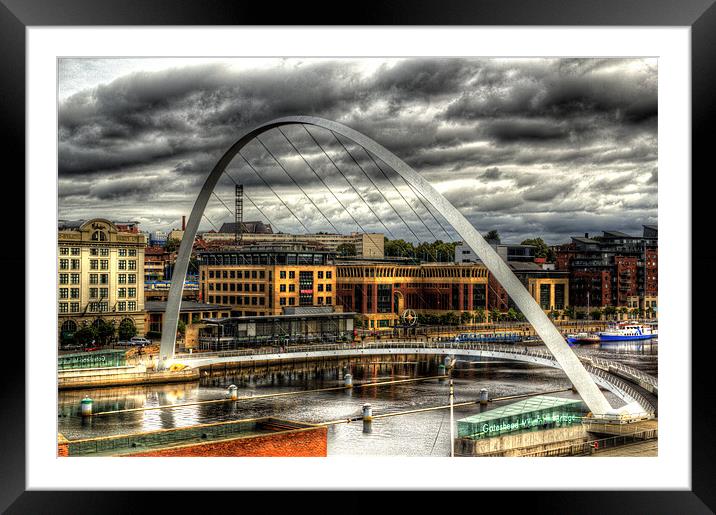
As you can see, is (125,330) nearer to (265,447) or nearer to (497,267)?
(265,447)

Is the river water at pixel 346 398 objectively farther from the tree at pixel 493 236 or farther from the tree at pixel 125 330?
the tree at pixel 493 236

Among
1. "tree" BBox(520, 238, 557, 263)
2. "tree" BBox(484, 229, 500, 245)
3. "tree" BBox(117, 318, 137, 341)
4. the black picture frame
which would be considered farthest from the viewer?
"tree" BBox(520, 238, 557, 263)

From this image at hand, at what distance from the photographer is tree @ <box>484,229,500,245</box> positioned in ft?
79.0

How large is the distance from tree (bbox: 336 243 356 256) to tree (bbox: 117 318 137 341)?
787 centimetres

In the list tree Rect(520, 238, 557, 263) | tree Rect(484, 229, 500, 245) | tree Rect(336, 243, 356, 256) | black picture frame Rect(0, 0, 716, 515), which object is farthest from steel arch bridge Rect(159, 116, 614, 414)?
tree Rect(520, 238, 557, 263)

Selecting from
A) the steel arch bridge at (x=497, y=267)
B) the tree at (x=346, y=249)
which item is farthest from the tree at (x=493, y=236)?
the steel arch bridge at (x=497, y=267)

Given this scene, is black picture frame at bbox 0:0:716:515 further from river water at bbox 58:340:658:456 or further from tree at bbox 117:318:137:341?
tree at bbox 117:318:137:341

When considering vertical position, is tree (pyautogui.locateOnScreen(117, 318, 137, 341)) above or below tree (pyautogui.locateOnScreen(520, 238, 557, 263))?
below
